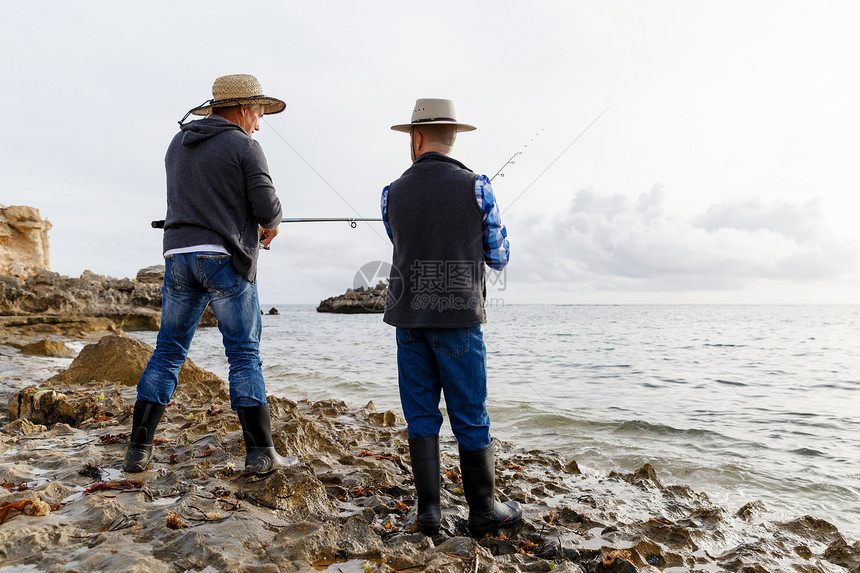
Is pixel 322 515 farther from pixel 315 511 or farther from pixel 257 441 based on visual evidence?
pixel 257 441

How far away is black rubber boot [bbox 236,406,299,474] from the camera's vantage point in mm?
3098

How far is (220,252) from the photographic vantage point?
302 centimetres

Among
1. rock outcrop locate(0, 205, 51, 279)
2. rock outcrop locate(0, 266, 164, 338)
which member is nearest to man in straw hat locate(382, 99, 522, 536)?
rock outcrop locate(0, 266, 164, 338)

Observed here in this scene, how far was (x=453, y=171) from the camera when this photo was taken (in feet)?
8.82

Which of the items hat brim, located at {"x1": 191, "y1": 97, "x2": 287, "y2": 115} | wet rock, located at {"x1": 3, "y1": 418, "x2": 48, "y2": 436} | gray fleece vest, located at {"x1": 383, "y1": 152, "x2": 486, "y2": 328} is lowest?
wet rock, located at {"x1": 3, "y1": 418, "x2": 48, "y2": 436}

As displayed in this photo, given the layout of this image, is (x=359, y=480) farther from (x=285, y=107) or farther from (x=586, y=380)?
(x=586, y=380)

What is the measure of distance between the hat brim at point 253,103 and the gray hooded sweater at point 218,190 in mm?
145

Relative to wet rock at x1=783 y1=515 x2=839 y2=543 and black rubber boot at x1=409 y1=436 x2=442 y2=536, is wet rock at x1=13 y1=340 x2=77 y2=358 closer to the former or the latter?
black rubber boot at x1=409 y1=436 x2=442 y2=536

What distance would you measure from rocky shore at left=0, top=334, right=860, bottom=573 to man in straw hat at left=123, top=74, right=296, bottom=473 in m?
0.39

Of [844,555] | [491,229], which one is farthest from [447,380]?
[844,555]

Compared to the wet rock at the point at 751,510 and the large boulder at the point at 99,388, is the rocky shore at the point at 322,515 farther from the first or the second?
the large boulder at the point at 99,388

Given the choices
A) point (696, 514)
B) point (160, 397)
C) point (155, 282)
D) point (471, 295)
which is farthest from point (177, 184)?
point (155, 282)

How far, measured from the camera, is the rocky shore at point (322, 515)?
7.31ft

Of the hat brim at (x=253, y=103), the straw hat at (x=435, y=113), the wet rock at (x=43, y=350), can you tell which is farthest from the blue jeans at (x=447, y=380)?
the wet rock at (x=43, y=350)
